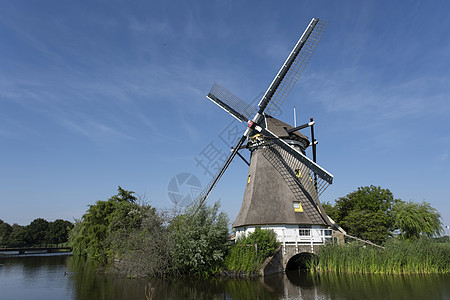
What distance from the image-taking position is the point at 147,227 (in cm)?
1998

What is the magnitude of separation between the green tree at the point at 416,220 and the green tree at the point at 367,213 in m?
1.01

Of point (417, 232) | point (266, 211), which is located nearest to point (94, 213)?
point (266, 211)

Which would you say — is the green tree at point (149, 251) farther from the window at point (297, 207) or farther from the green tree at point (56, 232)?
the green tree at point (56, 232)

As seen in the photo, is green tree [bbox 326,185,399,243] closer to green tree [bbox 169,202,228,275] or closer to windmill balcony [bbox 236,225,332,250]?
windmill balcony [bbox 236,225,332,250]

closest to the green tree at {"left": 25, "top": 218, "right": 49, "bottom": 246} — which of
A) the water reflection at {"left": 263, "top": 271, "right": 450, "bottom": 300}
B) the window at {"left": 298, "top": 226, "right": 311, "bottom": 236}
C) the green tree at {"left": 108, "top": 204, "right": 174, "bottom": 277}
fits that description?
the green tree at {"left": 108, "top": 204, "right": 174, "bottom": 277}

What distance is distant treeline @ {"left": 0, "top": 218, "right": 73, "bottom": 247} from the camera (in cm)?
7739

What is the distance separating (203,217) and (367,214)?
15.1 m

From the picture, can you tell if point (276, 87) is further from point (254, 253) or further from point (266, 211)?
point (254, 253)

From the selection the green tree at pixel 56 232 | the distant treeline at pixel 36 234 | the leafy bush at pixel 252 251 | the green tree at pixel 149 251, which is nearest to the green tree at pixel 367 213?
the leafy bush at pixel 252 251

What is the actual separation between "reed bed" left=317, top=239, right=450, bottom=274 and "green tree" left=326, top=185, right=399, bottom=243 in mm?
6567

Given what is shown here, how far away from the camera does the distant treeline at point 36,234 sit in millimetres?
77394

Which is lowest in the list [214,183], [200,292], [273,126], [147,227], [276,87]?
[200,292]

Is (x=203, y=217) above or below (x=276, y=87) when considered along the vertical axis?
below

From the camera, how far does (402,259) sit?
17.0 meters
